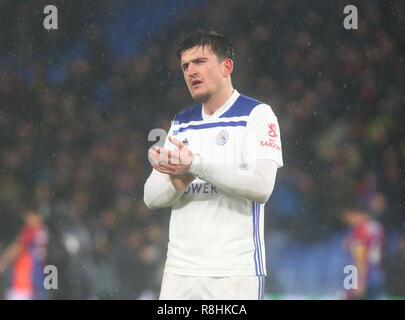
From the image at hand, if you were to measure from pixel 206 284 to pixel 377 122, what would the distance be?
470cm

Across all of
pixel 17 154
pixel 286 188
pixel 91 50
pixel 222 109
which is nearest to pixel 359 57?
pixel 286 188

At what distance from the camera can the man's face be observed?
2.17 m

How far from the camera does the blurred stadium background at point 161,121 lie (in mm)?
5961

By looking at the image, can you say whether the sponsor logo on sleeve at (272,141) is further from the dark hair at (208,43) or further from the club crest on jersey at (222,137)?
the dark hair at (208,43)

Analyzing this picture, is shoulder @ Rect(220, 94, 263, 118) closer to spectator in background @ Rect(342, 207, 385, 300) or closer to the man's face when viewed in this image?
the man's face

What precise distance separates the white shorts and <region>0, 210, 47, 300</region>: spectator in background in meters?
3.97

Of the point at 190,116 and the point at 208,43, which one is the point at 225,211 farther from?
the point at 208,43

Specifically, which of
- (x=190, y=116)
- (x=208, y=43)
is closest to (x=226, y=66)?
(x=208, y=43)

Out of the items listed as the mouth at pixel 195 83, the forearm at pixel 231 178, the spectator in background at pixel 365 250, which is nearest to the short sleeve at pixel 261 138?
the forearm at pixel 231 178

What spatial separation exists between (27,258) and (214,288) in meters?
4.27

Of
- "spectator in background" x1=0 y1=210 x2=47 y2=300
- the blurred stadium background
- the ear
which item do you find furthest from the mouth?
"spectator in background" x1=0 y1=210 x2=47 y2=300

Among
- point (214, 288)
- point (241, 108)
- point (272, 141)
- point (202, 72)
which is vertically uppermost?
point (202, 72)

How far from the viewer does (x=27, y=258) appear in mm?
5871

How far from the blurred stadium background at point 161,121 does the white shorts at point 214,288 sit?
3797mm
